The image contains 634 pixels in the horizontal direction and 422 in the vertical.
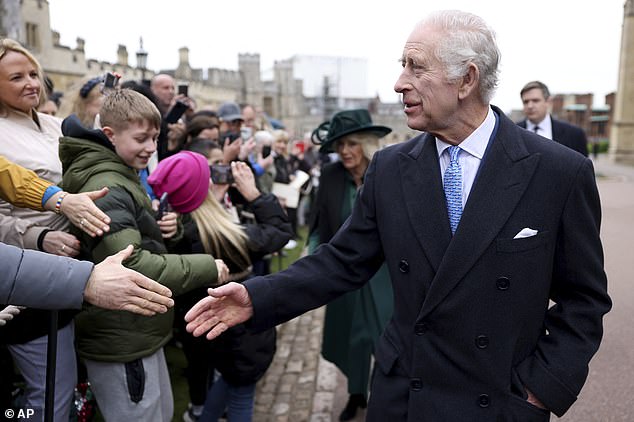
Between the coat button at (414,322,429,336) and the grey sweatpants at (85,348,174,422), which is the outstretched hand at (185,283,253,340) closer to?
the coat button at (414,322,429,336)

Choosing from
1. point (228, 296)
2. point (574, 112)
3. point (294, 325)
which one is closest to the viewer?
point (228, 296)

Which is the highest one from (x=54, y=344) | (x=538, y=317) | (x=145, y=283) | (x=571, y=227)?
(x=571, y=227)

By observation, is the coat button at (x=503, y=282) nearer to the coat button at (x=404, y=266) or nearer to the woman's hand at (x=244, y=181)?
the coat button at (x=404, y=266)

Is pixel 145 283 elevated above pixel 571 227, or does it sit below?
below

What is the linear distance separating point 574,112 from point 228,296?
72858 millimetres

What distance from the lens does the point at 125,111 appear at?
3.09m

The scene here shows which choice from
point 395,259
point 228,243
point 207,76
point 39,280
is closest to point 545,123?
point 228,243

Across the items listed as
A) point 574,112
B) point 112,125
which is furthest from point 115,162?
point 574,112

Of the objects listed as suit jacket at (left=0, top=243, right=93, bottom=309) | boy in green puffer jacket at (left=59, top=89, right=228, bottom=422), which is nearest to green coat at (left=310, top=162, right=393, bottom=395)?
boy in green puffer jacket at (left=59, top=89, right=228, bottom=422)

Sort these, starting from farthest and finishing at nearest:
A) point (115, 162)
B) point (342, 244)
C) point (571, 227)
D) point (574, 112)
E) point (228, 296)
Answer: point (574, 112) < point (115, 162) < point (342, 244) < point (228, 296) < point (571, 227)

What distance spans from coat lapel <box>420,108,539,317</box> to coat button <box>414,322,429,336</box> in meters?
0.05

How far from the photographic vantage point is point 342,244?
101 inches

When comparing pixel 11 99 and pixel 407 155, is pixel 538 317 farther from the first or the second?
pixel 11 99

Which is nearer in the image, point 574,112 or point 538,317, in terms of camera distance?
point 538,317
